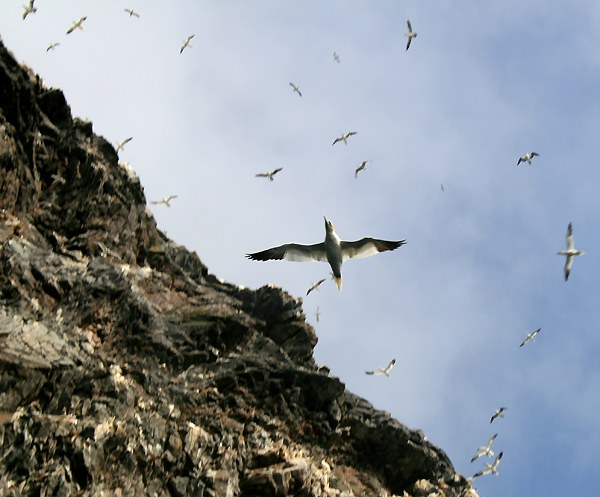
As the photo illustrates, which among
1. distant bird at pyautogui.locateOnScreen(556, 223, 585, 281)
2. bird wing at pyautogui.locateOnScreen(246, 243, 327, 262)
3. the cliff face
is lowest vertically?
the cliff face

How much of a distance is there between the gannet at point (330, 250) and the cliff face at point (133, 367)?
6.47ft

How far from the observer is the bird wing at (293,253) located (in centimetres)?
2989

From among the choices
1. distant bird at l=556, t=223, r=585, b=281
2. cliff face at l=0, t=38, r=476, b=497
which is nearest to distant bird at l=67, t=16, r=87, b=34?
cliff face at l=0, t=38, r=476, b=497

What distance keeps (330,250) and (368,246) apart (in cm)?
172

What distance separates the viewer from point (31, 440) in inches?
634

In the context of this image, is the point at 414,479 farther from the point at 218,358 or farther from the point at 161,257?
the point at 161,257

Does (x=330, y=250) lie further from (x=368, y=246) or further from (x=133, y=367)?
(x=133, y=367)

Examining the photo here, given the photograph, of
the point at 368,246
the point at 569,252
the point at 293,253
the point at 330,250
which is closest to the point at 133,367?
the point at 293,253

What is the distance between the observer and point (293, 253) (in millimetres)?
30125

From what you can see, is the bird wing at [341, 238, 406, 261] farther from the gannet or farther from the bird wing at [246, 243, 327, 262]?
the bird wing at [246, 243, 327, 262]

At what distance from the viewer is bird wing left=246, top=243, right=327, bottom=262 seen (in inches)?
1177

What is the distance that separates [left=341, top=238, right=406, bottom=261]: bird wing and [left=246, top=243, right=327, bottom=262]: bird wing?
1.11 metres

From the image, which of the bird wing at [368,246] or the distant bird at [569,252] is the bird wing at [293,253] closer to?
the bird wing at [368,246]

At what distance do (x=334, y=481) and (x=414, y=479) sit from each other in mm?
4710
